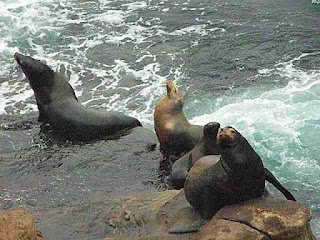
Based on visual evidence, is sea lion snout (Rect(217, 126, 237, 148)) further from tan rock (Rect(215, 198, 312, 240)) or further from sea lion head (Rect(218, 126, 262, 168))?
tan rock (Rect(215, 198, 312, 240))

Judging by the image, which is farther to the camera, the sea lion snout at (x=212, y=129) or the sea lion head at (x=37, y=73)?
the sea lion head at (x=37, y=73)

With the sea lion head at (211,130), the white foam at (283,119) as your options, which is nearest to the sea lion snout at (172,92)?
the sea lion head at (211,130)

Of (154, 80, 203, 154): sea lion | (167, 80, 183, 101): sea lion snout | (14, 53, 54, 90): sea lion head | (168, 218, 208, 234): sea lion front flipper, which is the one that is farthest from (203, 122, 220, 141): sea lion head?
(14, 53, 54, 90): sea lion head

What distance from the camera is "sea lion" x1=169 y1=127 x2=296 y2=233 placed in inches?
193

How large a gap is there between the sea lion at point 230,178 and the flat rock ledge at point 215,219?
Result: 0.12 meters

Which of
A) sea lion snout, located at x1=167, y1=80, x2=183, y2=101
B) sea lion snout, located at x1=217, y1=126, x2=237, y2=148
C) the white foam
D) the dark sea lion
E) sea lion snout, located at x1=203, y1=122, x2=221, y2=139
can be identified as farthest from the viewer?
the white foam

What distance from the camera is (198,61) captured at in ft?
40.8

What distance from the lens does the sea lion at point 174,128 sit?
7.62 m

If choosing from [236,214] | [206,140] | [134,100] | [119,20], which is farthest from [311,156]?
[119,20]

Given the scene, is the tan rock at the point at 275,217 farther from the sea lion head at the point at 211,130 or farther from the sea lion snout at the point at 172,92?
the sea lion snout at the point at 172,92

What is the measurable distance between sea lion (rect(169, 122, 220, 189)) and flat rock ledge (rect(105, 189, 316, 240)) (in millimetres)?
589

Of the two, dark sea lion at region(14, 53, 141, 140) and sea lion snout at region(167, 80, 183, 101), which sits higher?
sea lion snout at region(167, 80, 183, 101)

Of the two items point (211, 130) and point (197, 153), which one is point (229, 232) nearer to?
point (211, 130)

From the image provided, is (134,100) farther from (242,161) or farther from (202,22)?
(242,161)
